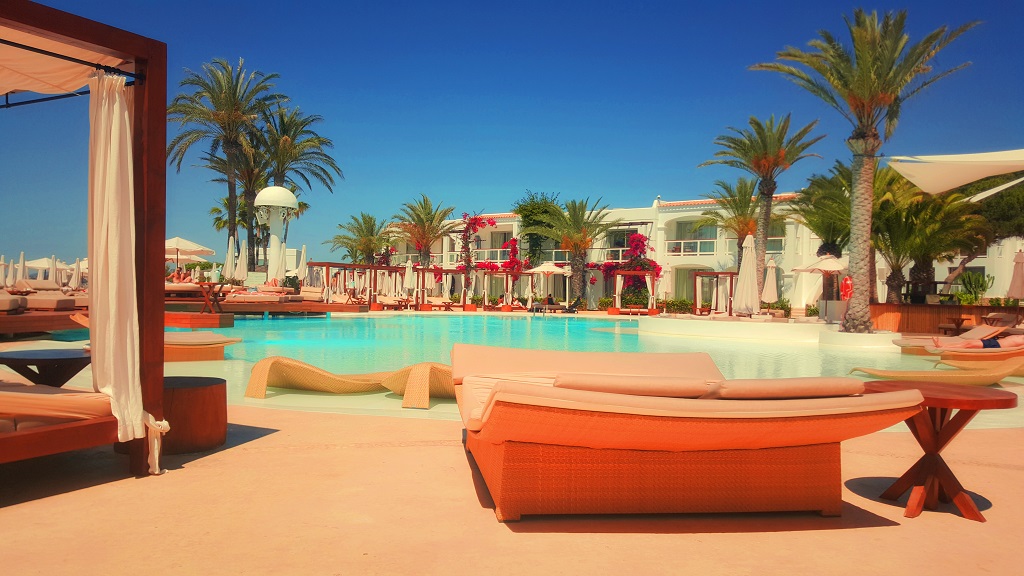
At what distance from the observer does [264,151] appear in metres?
30.4

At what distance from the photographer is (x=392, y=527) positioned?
10.0 ft

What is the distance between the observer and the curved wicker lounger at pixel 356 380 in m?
6.31

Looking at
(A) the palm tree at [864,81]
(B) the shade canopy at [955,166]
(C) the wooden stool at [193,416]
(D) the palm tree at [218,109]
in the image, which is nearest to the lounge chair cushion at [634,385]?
(C) the wooden stool at [193,416]

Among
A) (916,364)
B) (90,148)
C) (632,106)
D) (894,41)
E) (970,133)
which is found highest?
(632,106)

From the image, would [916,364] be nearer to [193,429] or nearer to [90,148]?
[193,429]

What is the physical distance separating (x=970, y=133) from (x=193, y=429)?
147 ft

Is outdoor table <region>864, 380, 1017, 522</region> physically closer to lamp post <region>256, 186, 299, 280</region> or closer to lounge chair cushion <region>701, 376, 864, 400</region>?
lounge chair cushion <region>701, 376, 864, 400</region>

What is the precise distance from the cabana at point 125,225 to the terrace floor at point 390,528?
33 centimetres

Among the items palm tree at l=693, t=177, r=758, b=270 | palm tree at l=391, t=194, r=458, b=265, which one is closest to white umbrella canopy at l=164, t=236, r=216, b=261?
palm tree at l=391, t=194, r=458, b=265

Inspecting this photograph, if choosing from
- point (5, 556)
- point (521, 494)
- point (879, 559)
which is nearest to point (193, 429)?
point (5, 556)

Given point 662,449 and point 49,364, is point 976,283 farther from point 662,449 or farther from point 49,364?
point 49,364

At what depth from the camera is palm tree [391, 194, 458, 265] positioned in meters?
40.0

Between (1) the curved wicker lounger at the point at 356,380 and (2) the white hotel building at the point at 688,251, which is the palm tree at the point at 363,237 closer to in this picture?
(2) the white hotel building at the point at 688,251

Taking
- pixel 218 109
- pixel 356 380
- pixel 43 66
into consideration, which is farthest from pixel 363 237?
pixel 43 66
